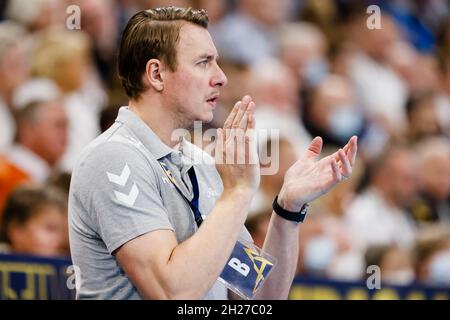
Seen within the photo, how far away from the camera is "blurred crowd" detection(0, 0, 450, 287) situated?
17.3 feet

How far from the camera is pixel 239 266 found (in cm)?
273

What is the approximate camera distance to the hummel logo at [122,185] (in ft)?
8.55

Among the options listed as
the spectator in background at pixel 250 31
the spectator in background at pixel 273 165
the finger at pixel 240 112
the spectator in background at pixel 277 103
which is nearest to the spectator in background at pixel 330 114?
the spectator in background at pixel 277 103

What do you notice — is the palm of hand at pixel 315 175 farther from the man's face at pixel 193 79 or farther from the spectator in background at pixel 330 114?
the spectator in background at pixel 330 114

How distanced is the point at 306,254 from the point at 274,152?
629 millimetres

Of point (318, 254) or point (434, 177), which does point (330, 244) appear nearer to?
point (318, 254)

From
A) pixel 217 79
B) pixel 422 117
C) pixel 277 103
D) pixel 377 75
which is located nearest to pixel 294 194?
pixel 217 79

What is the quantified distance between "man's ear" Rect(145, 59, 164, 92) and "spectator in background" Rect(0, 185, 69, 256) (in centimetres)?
198

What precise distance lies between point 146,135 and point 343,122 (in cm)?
420

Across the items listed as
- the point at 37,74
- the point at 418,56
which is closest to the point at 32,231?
the point at 37,74

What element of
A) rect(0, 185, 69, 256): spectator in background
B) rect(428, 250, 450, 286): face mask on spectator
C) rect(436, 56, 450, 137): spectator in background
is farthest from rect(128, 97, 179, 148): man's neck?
rect(436, 56, 450, 137): spectator in background

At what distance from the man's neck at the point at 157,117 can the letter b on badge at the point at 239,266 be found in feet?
1.34

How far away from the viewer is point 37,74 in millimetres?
5645

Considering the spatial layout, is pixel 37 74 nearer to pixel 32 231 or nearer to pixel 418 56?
pixel 32 231
